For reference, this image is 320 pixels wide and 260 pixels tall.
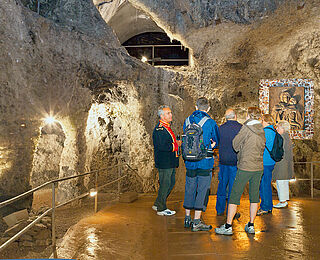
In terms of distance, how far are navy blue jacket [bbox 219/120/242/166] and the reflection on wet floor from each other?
90 centimetres

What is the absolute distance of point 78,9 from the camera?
25.9 ft

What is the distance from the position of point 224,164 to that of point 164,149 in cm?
93

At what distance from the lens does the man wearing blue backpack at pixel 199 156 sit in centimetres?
394

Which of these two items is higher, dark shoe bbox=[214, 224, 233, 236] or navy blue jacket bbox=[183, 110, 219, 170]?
navy blue jacket bbox=[183, 110, 219, 170]

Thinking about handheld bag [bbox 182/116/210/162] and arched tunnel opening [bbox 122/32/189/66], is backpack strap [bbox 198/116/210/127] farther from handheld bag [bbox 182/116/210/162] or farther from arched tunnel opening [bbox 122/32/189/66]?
arched tunnel opening [bbox 122/32/189/66]

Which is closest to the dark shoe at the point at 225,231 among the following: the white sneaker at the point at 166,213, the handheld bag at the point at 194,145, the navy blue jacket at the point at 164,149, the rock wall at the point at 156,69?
the handheld bag at the point at 194,145

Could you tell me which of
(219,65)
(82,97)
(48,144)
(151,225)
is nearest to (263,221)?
(151,225)

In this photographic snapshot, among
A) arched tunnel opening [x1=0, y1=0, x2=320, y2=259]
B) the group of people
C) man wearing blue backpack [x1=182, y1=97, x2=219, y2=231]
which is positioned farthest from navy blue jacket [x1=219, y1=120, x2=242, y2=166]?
arched tunnel opening [x1=0, y1=0, x2=320, y2=259]

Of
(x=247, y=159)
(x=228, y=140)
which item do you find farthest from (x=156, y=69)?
(x=247, y=159)

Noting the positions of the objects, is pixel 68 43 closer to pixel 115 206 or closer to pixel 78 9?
pixel 78 9

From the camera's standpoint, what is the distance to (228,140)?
14.7ft

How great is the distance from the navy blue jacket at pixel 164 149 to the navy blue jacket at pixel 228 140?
781mm

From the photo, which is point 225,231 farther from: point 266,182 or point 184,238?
point 266,182

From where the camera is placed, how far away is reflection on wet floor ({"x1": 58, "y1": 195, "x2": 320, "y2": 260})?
331 centimetres
